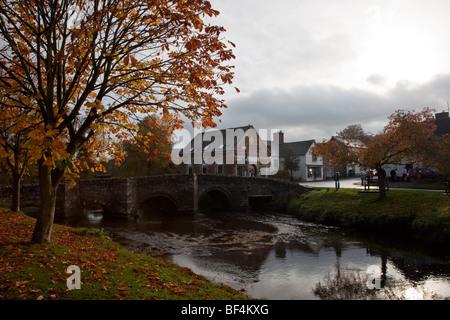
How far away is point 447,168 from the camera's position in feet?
61.5

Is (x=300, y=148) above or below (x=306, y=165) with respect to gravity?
above

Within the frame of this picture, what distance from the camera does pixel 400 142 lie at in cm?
1936

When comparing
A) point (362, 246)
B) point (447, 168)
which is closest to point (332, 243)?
point (362, 246)

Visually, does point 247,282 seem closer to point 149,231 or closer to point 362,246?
point 362,246

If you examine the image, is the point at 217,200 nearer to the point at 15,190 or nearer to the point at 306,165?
the point at 306,165

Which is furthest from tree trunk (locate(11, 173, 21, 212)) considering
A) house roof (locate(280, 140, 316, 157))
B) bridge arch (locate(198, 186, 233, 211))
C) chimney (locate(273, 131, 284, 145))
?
chimney (locate(273, 131, 284, 145))

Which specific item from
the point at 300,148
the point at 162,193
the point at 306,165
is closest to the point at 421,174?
the point at 306,165

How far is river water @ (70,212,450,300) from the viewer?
9.67m

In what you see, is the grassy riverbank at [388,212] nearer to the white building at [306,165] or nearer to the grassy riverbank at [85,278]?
the grassy riverbank at [85,278]

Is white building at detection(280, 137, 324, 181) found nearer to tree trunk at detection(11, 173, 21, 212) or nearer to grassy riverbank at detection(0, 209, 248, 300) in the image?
tree trunk at detection(11, 173, 21, 212)

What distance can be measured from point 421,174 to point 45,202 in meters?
32.7

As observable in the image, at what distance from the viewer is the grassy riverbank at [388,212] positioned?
52.9 ft

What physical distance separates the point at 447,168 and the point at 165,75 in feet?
64.1

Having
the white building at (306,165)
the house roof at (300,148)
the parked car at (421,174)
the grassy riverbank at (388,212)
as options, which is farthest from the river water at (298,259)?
the house roof at (300,148)
